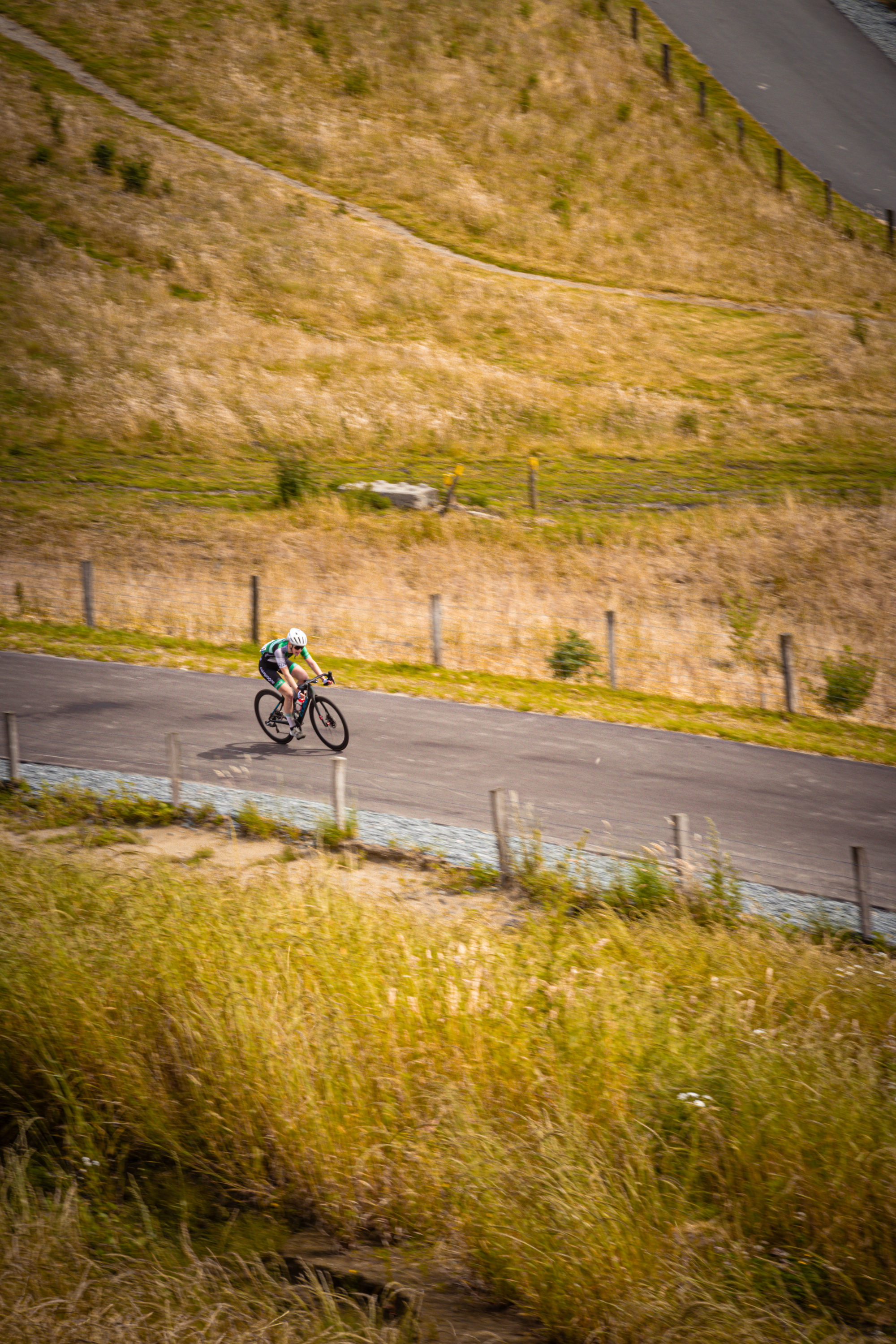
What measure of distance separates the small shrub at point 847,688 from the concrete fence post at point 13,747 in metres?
11.9

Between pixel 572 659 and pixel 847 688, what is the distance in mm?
4426

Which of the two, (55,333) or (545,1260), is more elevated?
(55,333)

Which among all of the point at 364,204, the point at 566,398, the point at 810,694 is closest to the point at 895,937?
the point at 810,694

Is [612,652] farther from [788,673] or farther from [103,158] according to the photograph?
[103,158]

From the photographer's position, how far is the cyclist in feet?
40.6

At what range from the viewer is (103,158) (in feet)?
163

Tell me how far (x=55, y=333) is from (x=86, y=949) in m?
38.2

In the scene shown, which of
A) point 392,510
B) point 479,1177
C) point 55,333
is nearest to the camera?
point 479,1177

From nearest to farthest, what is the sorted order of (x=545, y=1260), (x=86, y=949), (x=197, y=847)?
(x=545, y=1260) → (x=86, y=949) → (x=197, y=847)

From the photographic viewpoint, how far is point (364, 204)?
54.2m

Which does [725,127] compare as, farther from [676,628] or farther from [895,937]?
[895,937]

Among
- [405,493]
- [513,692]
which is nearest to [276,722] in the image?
[513,692]

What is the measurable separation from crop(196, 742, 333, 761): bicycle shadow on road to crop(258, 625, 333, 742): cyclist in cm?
27

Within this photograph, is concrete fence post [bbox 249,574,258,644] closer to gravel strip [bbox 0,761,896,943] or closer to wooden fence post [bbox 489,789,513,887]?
gravel strip [bbox 0,761,896,943]
